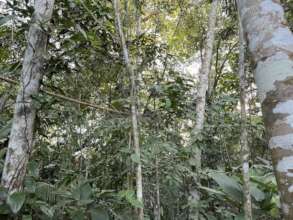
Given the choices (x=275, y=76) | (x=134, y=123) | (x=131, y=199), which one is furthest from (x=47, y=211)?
(x=275, y=76)

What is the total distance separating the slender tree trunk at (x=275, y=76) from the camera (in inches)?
36.9

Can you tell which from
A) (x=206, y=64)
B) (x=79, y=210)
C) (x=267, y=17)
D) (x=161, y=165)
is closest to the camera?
(x=267, y=17)

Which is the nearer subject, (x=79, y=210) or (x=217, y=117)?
(x=79, y=210)

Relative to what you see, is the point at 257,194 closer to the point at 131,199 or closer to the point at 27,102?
the point at 131,199

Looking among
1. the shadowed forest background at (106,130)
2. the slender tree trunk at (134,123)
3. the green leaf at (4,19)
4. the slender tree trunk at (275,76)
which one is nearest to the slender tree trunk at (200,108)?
the shadowed forest background at (106,130)

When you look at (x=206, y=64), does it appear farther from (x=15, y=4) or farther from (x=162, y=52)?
(x=15, y=4)

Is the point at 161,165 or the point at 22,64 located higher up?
the point at 22,64

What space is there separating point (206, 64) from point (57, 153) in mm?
1519

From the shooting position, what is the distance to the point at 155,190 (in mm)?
2262

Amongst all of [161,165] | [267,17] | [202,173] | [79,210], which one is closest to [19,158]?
[79,210]

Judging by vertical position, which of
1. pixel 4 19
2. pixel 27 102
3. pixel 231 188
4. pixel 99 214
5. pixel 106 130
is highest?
pixel 4 19

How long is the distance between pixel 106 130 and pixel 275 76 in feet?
4.15

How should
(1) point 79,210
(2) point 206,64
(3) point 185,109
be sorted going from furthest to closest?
(2) point 206,64
(3) point 185,109
(1) point 79,210

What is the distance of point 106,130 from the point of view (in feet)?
6.89
